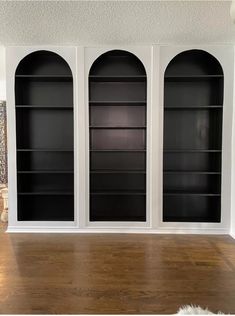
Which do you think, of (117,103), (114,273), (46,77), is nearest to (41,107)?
(46,77)

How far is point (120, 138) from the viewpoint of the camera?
3629 millimetres

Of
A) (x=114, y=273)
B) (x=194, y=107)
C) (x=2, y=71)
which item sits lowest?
(x=114, y=273)

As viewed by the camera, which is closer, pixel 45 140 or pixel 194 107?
pixel 194 107

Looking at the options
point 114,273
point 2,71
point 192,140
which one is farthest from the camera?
point 2,71

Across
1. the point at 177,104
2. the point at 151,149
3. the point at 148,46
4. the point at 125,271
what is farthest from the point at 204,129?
the point at 125,271

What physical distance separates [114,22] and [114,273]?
2.45 metres

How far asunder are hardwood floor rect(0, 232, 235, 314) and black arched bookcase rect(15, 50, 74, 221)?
20.1 inches

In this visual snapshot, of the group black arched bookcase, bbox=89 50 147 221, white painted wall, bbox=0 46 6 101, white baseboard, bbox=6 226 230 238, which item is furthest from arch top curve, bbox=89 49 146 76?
white baseboard, bbox=6 226 230 238

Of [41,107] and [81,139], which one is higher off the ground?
[41,107]

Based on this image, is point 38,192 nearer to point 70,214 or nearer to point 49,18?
point 70,214

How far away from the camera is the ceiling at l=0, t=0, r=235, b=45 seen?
2.34 m

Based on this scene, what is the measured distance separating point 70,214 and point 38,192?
563mm

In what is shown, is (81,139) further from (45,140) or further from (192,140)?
(192,140)

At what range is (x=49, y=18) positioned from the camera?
2566 millimetres
